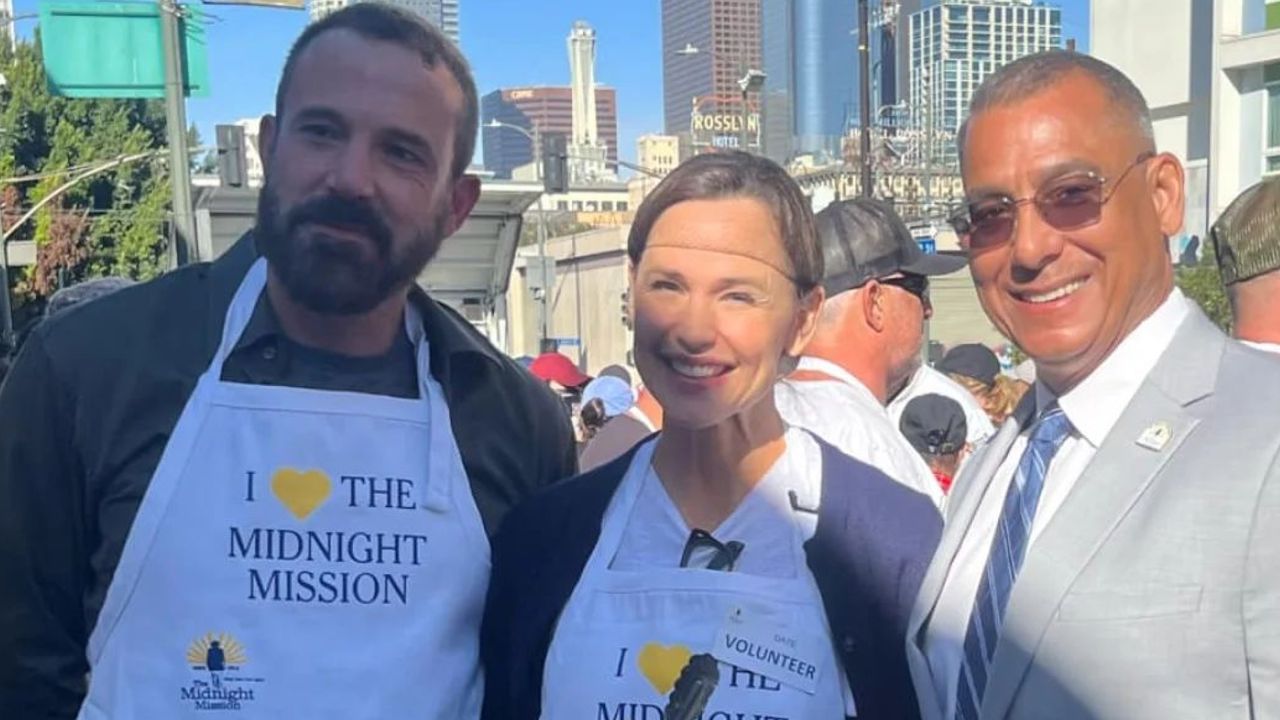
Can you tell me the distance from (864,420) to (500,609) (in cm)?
93

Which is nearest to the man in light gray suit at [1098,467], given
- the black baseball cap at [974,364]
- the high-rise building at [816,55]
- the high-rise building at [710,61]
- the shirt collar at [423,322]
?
the shirt collar at [423,322]

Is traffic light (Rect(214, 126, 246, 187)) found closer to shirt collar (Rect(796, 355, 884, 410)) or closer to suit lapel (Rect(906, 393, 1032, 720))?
shirt collar (Rect(796, 355, 884, 410))

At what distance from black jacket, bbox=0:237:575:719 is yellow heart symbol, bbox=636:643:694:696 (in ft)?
2.85

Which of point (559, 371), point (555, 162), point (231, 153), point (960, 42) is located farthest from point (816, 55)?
point (559, 371)

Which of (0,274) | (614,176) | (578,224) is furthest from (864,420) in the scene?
(614,176)

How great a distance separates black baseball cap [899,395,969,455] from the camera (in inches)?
186

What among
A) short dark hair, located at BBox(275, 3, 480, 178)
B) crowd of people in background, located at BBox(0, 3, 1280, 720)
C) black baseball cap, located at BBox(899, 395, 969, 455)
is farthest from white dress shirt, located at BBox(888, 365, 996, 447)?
short dark hair, located at BBox(275, 3, 480, 178)

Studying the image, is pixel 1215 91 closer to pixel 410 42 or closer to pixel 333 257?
pixel 410 42

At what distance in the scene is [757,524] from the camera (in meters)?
2.12

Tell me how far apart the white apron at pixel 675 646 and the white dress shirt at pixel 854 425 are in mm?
474

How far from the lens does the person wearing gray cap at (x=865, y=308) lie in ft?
10.2

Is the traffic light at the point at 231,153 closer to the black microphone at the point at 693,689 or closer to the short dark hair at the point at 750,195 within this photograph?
the short dark hair at the point at 750,195

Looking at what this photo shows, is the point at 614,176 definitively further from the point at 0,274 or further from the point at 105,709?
the point at 105,709

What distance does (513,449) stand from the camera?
2.43m
